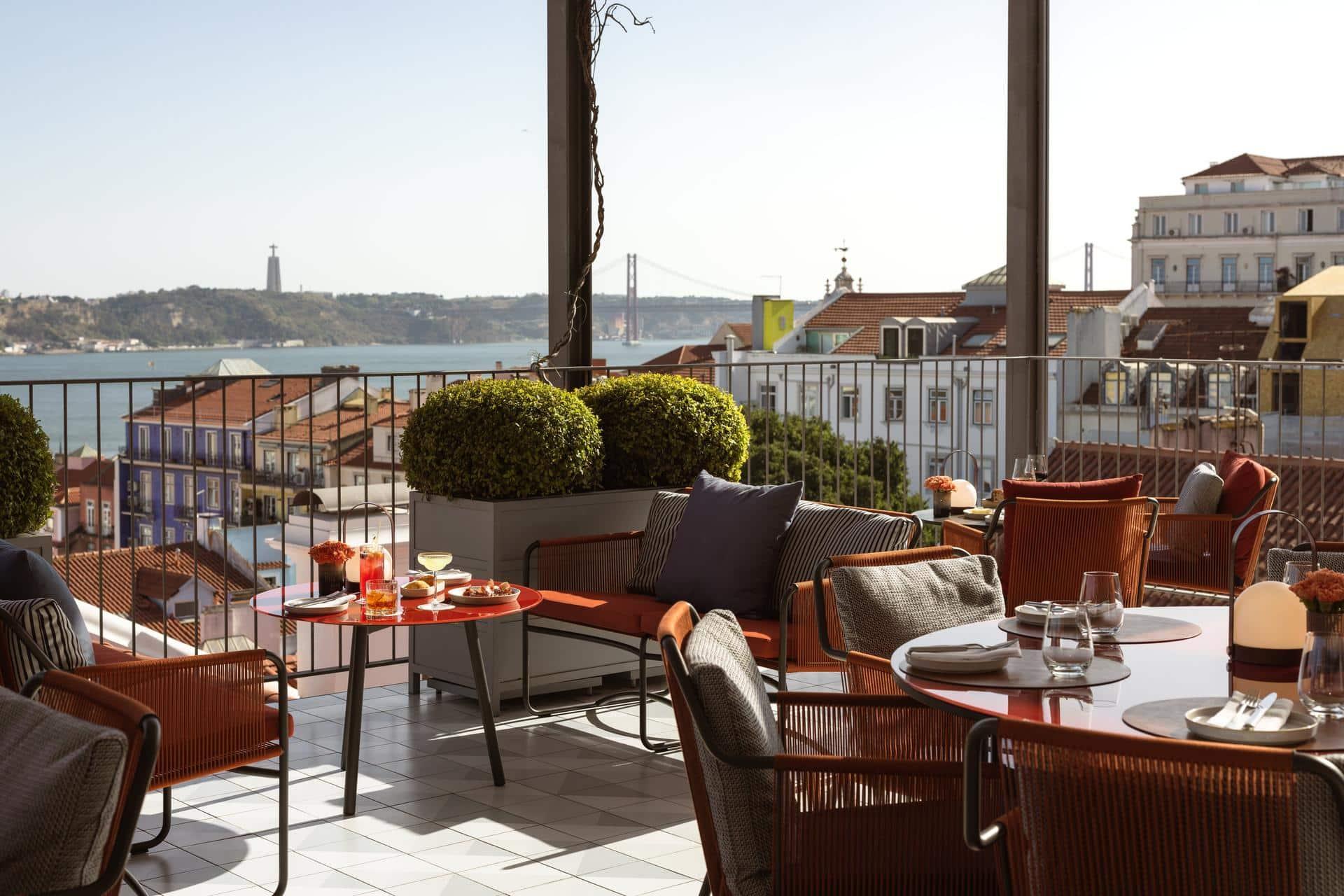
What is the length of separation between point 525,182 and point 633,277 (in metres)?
5.20

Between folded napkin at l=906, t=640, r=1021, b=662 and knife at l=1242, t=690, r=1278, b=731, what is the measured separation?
42cm

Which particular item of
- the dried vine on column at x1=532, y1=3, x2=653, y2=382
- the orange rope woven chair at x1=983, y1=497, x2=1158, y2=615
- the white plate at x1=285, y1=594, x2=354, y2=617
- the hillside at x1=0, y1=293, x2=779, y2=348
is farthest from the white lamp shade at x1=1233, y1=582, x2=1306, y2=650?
the hillside at x1=0, y1=293, x2=779, y2=348

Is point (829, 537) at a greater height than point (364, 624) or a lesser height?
greater

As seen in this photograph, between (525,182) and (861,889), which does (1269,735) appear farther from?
(525,182)

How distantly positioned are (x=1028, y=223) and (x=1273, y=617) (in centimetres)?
448

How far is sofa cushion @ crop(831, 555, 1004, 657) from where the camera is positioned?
2.87 m

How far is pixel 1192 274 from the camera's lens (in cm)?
3222

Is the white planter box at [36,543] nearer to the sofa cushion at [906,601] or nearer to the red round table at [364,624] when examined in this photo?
the red round table at [364,624]

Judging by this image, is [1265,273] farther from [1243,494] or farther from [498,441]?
[498,441]

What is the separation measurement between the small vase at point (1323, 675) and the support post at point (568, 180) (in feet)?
14.3

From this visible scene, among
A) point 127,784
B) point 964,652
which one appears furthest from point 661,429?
point 127,784

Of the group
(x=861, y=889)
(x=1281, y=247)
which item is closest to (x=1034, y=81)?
(x=861, y=889)

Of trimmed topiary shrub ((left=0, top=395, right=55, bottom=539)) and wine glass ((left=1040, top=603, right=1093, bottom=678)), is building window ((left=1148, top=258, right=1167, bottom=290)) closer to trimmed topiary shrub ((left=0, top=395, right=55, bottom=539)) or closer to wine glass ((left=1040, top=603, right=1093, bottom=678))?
trimmed topiary shrub ((left=0, top=395, right=55, bottom=539))

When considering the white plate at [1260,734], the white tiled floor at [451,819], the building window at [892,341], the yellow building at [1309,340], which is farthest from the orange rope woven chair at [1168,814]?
the yellow building at [1309,340]
